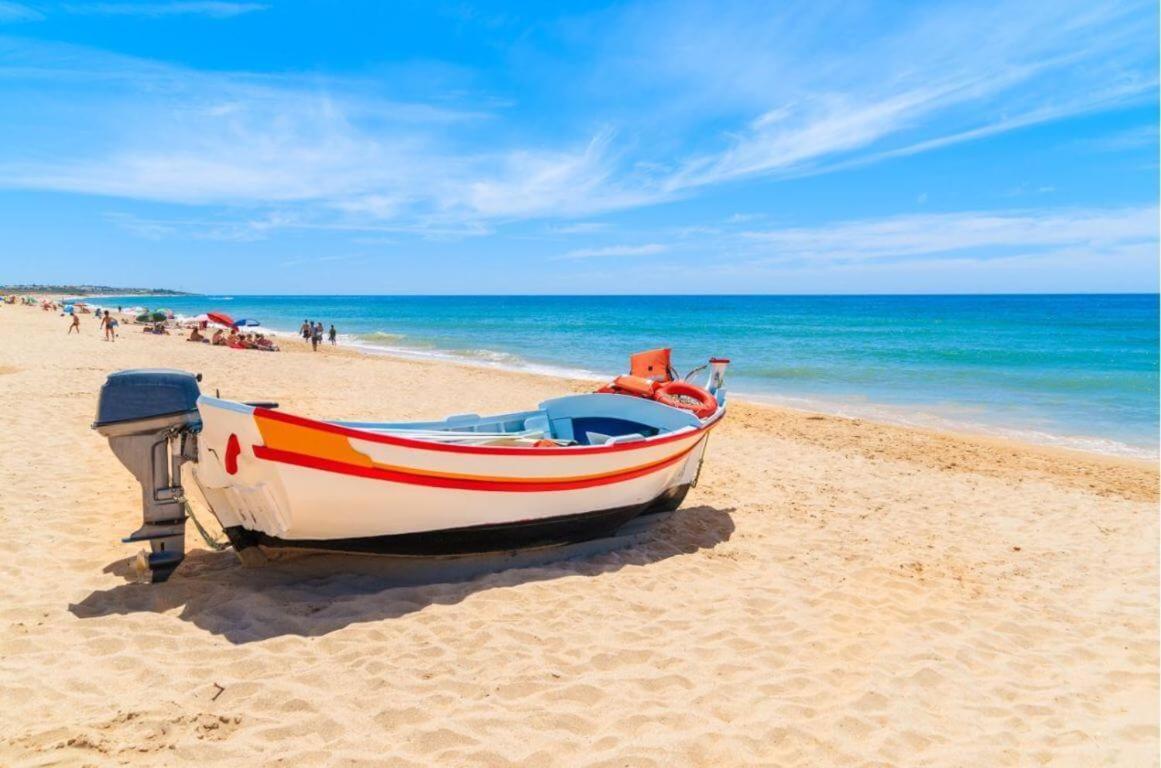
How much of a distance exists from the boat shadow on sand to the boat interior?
62.2 inches

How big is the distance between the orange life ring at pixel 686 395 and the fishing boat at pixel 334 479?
2.10 metres

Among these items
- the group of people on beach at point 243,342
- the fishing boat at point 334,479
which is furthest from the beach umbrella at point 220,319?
the fishing boat at point 334,479

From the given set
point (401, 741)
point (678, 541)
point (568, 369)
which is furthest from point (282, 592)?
point (568, 369)

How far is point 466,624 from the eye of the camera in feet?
14.9

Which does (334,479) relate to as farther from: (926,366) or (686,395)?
(926,366)

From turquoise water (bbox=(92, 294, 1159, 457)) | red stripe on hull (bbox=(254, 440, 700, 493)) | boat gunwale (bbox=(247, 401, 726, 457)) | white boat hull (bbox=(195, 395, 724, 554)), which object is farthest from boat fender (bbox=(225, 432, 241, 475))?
turquoise water (bbox=(92, 294, 1159, 457))

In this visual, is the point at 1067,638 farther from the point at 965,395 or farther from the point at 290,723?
the point at 965,395

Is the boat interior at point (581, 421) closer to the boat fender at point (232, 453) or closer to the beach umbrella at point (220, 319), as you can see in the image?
the boat fender at point (232, 453)

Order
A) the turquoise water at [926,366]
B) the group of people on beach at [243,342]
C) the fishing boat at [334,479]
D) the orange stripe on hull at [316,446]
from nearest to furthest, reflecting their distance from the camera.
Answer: the orange stripe on hull at [316,446] < the fishing boat at [334,479] < the turquoise water at [926,366] < the group of people on beach at [243,342]

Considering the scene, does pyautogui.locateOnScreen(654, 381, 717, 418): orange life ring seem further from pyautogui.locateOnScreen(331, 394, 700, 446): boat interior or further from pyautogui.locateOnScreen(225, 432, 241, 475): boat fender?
pyautogui.locateOnScreen(225, 432, 241, 475): boat fender

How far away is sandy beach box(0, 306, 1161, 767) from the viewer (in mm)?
3277

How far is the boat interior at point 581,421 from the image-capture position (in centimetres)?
722

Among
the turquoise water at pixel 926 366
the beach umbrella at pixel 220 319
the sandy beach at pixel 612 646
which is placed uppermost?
the beach umbrella at pixel 220 319

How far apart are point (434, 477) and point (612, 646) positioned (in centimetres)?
181
